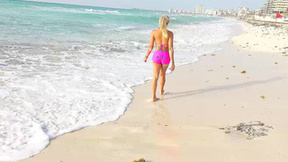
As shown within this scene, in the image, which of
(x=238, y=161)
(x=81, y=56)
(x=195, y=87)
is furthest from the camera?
(x=81, y=56)

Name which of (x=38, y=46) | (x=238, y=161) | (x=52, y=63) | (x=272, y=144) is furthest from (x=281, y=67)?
(x=38, y=46)

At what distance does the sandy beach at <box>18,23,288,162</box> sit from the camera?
314 centimetres

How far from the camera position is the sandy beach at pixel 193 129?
3145mm

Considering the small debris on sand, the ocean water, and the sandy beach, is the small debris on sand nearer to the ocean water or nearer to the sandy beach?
the sandy beach

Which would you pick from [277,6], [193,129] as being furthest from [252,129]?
[277,6]

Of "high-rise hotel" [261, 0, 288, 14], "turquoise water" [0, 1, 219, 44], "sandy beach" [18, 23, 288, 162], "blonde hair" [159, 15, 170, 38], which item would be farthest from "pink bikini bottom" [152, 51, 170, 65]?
"high-rise hotel" [261, 0, 288, 14]

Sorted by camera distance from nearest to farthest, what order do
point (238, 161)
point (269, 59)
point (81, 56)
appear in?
point (238, 161) → point (81, 56) → point (269, 59)

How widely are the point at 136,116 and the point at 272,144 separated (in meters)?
2.09

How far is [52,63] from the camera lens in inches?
312

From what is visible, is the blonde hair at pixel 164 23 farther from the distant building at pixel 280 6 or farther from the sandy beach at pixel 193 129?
the distant building at pixel 280 6

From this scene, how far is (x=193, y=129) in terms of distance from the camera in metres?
3.94

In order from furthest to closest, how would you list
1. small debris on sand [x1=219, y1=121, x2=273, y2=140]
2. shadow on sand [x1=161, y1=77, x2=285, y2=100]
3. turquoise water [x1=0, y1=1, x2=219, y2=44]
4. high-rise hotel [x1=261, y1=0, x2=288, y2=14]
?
high-rise hotel [x1=261, y1=0, x2=288, y2=14] < turquoise water [x1=0, y1=1, x2=219, y2=44] < shadow on sand [x1=161, y1=77, x2=285, y2=100] < small debris on sand [x1=219, y1=121, x2=273, y2=140]

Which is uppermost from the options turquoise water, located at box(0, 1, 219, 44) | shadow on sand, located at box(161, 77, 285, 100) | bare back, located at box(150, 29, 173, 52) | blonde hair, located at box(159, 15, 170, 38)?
blonde hair, located at box(159, 15, 170, 38)

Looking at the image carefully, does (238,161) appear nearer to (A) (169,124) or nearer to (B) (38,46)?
(A) (169,124)
